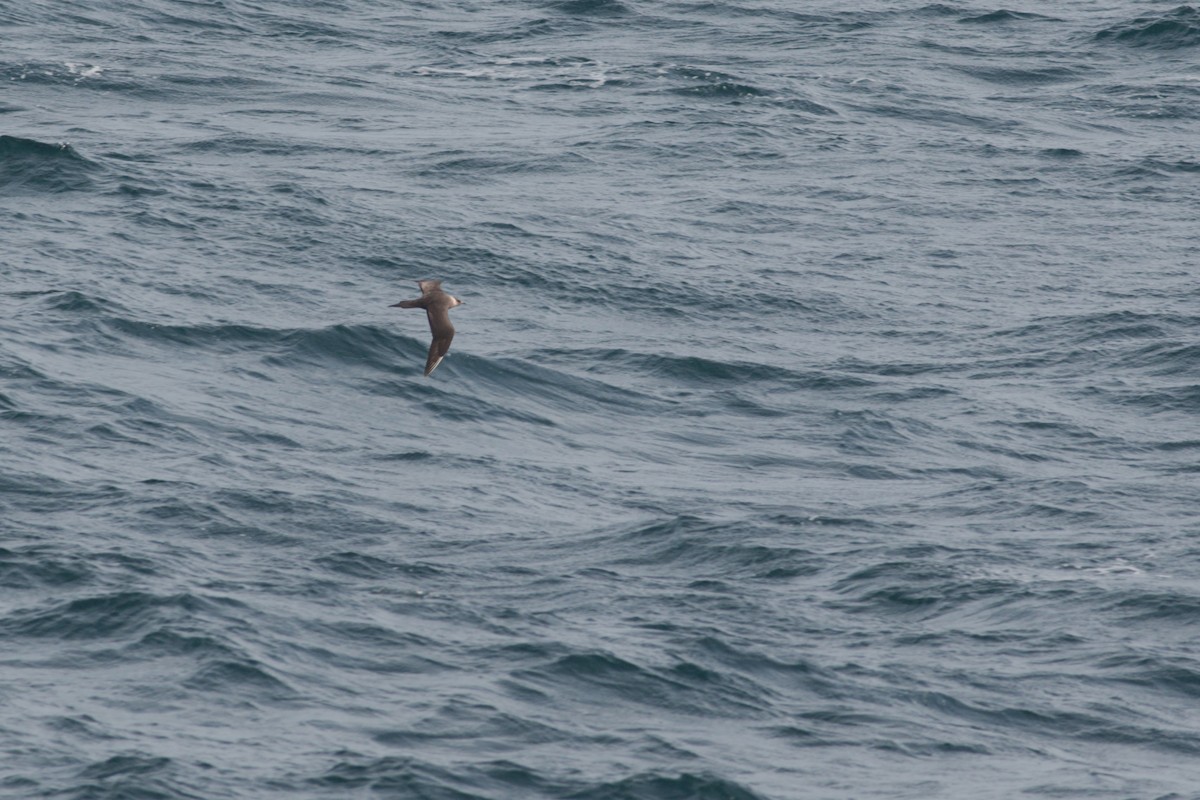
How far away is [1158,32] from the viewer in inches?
2557

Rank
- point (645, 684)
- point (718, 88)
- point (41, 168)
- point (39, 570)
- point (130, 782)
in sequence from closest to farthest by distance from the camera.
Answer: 1. point (130, 782)
2. point (645, 684)
3. point (39, 570)
4. point (41, 168)
5. point (718, 88)

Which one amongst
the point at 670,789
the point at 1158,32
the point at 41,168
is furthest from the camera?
the point at 1158,32

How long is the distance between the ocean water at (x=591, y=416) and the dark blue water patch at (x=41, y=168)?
128 millimetres

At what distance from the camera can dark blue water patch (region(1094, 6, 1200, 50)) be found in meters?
64.2

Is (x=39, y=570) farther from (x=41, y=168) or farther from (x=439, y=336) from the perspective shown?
(x=41, y=168)

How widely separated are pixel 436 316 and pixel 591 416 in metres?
9.45

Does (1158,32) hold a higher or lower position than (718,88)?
higher

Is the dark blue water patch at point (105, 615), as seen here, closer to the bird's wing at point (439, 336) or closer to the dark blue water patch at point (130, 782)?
the dark blue water patch at point (130, 782)

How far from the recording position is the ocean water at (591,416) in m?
27.8

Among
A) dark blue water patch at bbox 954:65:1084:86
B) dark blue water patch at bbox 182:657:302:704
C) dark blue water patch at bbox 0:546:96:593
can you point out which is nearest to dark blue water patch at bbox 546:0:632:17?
dark blue water patch at bbox 954:65:1084:86

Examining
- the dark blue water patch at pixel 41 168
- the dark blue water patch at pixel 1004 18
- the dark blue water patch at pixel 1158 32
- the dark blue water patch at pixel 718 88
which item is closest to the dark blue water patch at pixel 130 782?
the dark blue water patch at pixel 41 168

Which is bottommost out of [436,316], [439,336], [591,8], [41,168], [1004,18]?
[41,168]

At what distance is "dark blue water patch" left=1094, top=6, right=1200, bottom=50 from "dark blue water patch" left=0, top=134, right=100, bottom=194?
31138 mm

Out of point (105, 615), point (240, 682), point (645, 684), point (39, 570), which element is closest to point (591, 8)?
point (39, 570)
